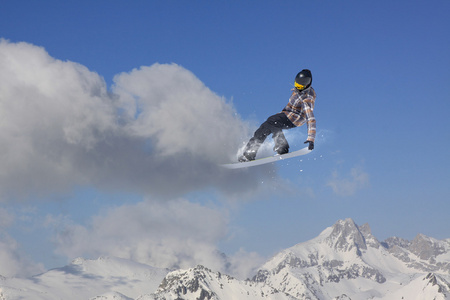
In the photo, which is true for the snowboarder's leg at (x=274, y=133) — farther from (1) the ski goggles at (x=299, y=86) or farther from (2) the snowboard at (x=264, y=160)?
(1) the ski goggles at (x=299, y=86)

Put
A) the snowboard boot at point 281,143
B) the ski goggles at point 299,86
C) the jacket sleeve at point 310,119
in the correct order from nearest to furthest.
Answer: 1. the ski goggles at point 299,86
2. the jacket sleeve at point 310,119
3. the snowboard boot at point 281,143

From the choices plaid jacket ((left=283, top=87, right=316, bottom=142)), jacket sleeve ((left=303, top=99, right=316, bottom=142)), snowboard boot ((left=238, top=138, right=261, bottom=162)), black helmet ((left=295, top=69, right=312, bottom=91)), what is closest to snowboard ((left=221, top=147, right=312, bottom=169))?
snowboard boot ((left=238, top=138, right=261, bottom=162))

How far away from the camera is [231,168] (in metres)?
32.2

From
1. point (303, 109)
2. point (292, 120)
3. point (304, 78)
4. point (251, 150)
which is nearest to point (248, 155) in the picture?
point (251, 150)

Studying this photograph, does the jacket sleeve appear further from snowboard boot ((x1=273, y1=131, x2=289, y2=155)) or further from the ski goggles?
snowboard boot ((x1=273, y1=131, x2=289, y2=155))

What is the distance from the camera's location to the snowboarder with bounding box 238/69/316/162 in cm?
2439

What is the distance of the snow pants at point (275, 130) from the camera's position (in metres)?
27.4

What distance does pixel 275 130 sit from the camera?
28078mm

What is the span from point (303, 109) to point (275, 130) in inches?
108

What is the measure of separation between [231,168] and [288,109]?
6891 mm

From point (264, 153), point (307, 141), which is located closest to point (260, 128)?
point (264, 153)

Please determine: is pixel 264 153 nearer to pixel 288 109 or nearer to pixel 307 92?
pixel 288 109

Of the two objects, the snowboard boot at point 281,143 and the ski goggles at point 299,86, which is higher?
the ski goggles at point 299,86

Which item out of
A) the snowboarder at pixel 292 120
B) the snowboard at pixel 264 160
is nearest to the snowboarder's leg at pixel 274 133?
the snowboarder at pixel 292 120
